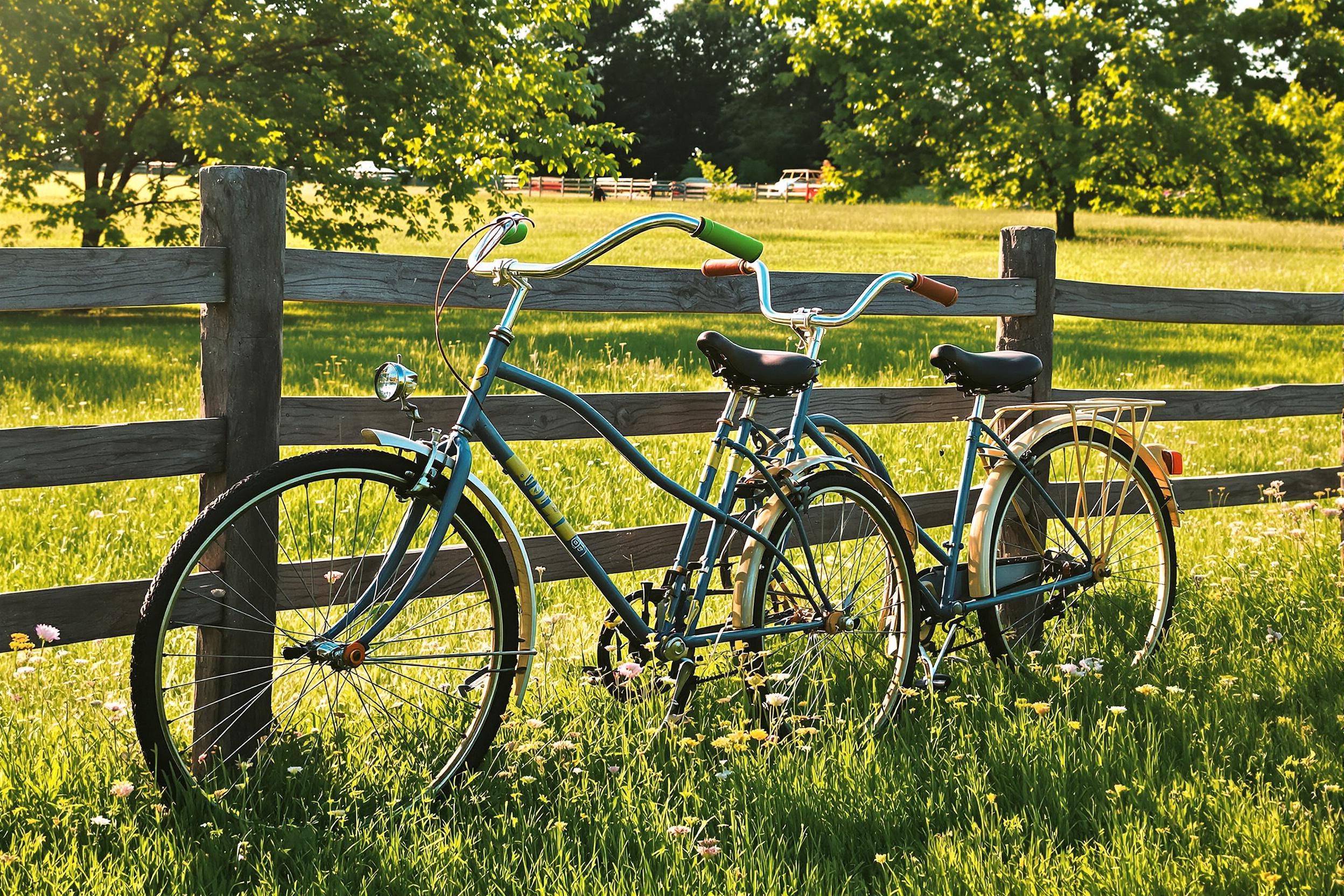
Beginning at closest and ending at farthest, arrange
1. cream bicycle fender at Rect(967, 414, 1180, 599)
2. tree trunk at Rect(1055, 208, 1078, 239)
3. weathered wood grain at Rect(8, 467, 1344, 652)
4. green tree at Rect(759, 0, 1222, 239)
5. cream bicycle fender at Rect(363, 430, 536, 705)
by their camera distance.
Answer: cream bicycle fender at Rect(363, 430, 536, 705), weathered wood grain at Rect(8, 467, 1344, 652), cream bicycle fender at Rect(967, 414, 1180, 599), green tree at Rect(759, 0, 1222, 239), tree trunk at Rect(1055, 208, 1078, 239)

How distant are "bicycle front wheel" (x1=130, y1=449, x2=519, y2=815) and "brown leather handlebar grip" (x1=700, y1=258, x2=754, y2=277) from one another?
1068 mm

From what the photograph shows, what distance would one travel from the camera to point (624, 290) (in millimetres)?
3670

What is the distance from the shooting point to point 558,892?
2.49 metres

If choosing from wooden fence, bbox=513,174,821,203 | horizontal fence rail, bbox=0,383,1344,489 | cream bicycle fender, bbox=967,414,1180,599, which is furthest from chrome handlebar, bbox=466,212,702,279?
wooden fence, bbox=513,174,821,203

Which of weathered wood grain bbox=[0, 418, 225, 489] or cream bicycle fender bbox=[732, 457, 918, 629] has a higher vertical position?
weathered wood grain bbox=[0, 418, 225, 489]

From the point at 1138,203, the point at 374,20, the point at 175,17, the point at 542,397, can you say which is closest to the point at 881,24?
the point at 1138,203

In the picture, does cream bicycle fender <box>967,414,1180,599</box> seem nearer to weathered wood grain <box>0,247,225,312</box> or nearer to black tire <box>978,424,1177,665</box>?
black tire <box>978,424,1177,665</box>

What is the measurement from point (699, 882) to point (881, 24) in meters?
31.8

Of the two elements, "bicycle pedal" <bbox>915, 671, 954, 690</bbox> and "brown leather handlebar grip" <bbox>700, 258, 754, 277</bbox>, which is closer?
"brown leather handlebar grip" <bbox>700, 258, 754, 277</bbox>

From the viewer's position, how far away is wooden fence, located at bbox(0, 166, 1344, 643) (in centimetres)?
284

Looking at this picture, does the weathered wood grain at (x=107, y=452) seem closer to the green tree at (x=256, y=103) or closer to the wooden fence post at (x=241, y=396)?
the wooden fence post at (x=241, y=396)

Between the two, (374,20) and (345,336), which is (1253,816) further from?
(374,20)

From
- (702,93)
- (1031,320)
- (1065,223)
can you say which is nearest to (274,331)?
(1031,320)

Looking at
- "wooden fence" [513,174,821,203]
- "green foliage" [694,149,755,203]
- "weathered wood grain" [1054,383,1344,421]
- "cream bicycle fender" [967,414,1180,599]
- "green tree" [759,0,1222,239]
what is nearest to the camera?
"cream bicycle fender" [967,414,1180,599]
